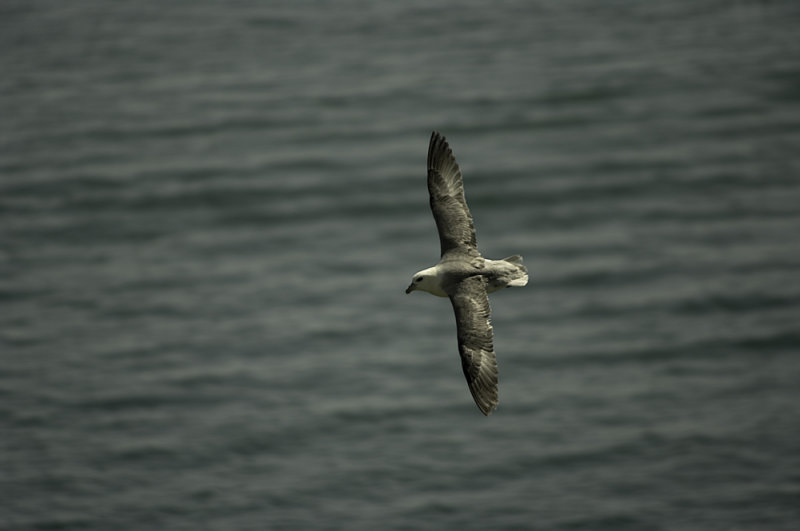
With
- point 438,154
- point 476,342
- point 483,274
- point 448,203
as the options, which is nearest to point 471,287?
point 483,274

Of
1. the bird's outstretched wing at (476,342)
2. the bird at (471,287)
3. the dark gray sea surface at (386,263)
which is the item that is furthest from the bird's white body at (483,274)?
the dark gray sea surface at (386,263)

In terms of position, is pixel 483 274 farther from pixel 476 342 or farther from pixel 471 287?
pixel 476 342

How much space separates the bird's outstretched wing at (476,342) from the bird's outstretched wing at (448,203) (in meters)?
0.77

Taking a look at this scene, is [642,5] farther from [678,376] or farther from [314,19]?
[678,376]

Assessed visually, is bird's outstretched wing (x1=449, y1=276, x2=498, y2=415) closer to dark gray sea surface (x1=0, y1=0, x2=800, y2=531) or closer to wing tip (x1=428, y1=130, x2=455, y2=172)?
wing tip (x1=428, y1=130, x2=455, y2=172)

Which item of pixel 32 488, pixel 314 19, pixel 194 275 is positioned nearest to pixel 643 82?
pixel 314 19

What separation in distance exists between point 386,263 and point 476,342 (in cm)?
2809

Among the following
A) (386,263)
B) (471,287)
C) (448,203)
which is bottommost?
(386,263)

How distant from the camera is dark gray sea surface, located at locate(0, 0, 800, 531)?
33.0m

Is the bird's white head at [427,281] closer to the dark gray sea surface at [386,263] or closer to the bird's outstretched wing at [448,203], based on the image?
the bird's outstretched wing at [448,203]

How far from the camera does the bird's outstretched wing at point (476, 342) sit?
13055mm

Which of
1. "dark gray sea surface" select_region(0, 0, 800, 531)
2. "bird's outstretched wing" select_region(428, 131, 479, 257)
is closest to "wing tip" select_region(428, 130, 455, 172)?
"bird's outstretched wing" select_region(428, 131, 479, 257)

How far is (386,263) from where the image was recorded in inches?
1619

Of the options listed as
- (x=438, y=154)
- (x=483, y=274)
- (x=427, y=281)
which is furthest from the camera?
(x=438, y=154)
